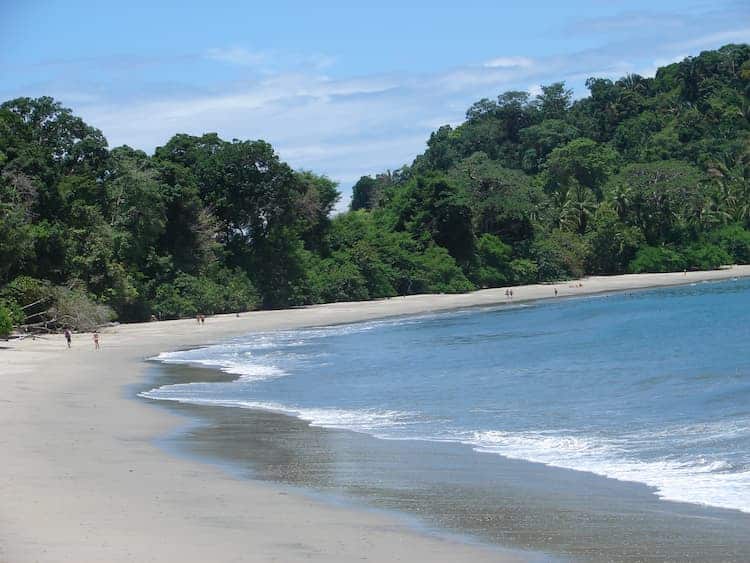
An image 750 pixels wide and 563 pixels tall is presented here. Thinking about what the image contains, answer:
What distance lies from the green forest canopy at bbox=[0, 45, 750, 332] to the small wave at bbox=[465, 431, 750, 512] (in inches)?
1101

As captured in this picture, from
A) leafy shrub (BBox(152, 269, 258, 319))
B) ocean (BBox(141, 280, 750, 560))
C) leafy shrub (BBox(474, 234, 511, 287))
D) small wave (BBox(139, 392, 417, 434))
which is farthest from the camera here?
leafy shrub (BBox(474, 234, 511, 287))

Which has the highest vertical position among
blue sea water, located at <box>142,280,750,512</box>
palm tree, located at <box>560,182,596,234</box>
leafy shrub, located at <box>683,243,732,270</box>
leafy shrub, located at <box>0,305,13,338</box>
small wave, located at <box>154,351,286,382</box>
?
palm tree, located at <box>560,182,596,234</box>

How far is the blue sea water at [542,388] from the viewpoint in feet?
53.2

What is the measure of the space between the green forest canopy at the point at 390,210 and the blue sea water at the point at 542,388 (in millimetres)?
10803

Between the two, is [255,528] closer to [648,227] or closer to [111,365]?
[111,365]

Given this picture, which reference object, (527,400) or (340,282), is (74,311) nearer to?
(340,282)

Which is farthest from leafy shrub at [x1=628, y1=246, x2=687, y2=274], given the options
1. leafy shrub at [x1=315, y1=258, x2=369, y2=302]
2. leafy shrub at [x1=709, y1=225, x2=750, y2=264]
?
leafy shrub at [x1=315, y1=258, x2=369, y2=302]

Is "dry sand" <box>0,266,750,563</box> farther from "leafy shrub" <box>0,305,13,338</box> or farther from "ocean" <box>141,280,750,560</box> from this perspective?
"leafy shrub" <box>0,305,13,338</box>

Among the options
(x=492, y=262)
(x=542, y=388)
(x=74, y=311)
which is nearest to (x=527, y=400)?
(x=542, y=388)

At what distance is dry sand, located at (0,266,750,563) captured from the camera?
10125 millimetres

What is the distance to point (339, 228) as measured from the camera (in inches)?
2982

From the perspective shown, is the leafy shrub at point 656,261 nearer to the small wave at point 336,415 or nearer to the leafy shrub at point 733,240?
the leafy shrub at point 733,240

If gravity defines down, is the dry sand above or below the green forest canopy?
below

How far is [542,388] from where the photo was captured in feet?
83.6
